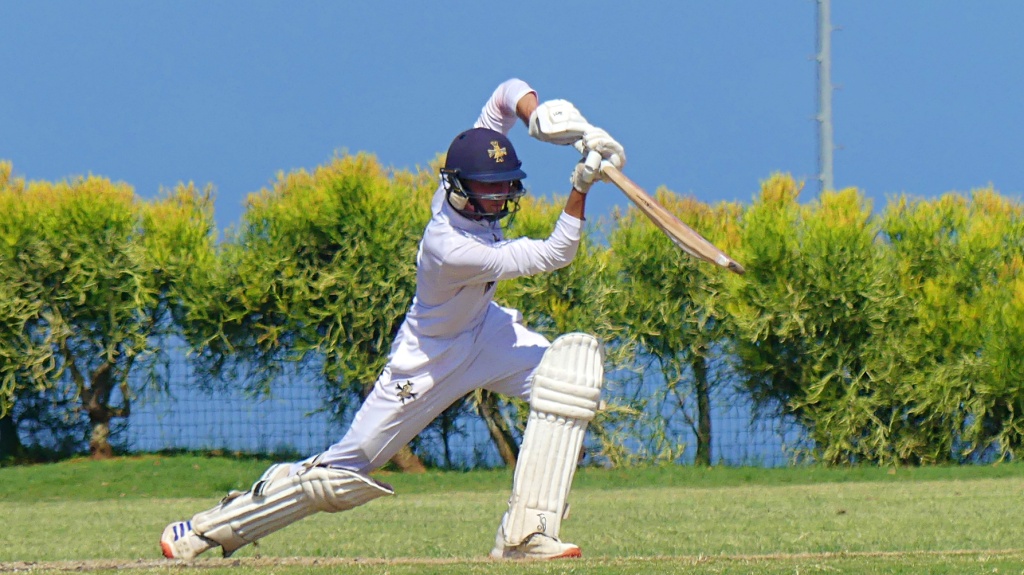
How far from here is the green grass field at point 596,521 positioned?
5266 mm

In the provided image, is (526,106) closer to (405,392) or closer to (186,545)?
(405,392)

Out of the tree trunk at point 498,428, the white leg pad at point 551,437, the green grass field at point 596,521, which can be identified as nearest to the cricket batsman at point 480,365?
the white leg pad at point 551,437

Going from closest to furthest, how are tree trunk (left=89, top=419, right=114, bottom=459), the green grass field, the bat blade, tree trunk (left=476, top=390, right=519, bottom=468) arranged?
the bat blade
the green grass field
tree trunk (left=476, top=390, right=519, bottom=468)
tree trunk (left=89, top=419, right=114, bottom=459)

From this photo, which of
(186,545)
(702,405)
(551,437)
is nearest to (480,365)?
(551,437)

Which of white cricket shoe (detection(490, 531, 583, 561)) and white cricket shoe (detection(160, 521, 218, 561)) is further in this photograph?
white cricket shoe (detection(160, 521, 218, 561))

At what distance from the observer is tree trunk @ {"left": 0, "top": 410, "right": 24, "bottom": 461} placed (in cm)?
1498

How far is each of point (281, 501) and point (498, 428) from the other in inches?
349

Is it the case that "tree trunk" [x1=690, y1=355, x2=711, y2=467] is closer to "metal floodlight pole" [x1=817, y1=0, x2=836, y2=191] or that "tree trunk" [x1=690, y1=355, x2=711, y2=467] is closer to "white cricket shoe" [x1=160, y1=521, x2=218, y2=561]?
"metal floodlight pole" [x1=817, y1=0, x2=836, y2=191]

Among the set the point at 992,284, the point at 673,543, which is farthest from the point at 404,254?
the point at 673,543

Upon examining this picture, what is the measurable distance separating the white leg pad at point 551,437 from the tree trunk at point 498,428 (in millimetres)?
9095

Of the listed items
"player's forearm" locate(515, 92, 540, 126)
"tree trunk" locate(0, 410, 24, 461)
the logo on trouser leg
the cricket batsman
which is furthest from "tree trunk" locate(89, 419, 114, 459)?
"player's forearm" locate(515, 92, 540, 126)

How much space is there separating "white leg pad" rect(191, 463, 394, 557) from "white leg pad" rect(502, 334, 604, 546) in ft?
2.25

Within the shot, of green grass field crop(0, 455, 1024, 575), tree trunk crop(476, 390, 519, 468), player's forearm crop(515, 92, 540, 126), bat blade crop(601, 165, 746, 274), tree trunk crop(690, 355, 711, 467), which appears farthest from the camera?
tree trunk crop(690, 355, 711, 467)

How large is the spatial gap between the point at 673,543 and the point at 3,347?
32.4 feet
